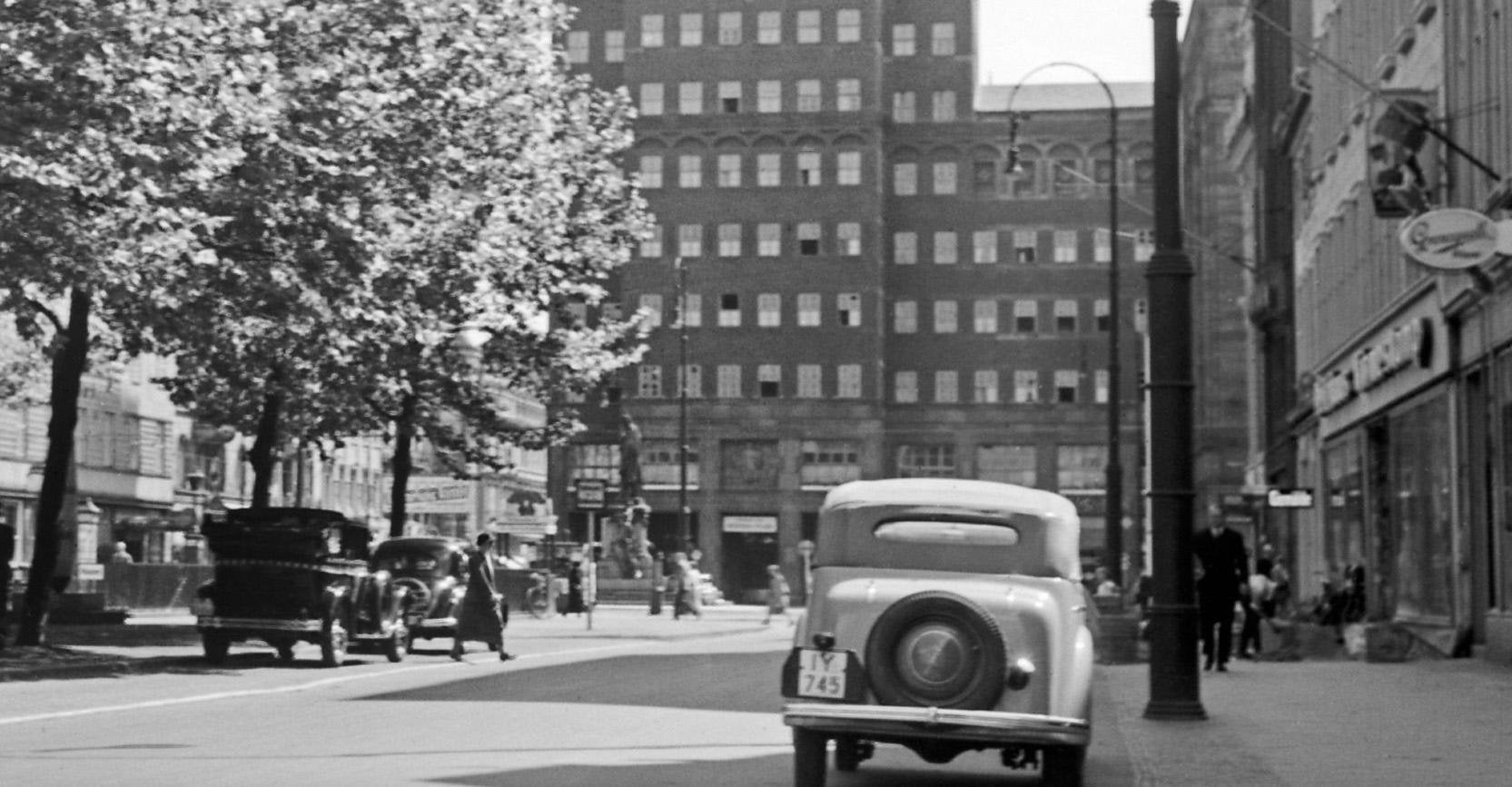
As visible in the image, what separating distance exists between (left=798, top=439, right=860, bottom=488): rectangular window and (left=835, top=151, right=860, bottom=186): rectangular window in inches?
447

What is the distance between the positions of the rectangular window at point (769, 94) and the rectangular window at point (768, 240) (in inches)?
202

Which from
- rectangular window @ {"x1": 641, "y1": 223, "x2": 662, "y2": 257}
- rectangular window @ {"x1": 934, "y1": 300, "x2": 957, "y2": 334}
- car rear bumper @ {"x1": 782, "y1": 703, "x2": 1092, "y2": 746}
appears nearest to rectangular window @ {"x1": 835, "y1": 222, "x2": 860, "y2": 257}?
rectangular window @ {"x1": 934, "y1": 300, "x2": 957, "y2": 334}

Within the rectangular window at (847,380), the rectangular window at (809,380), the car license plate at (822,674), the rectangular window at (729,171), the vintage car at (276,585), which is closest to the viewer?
the car license plate at (822,674)

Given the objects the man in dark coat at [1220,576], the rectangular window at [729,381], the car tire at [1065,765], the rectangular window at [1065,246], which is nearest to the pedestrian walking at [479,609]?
the man in dark coat at [1220,576]

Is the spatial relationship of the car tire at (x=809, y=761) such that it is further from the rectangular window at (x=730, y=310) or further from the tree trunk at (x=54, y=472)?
the rectangular window at (x=730, y=310)

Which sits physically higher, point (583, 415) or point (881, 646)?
point (583, 415)

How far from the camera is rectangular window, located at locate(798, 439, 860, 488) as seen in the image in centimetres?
11081

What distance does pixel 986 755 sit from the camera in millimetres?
17250

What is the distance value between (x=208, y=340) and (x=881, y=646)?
19.3 m

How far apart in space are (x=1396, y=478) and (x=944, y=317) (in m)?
74.2

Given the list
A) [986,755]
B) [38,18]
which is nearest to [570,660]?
[38,18]

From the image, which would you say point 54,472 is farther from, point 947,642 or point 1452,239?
point 947,642

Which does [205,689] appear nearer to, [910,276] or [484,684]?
[484,684]

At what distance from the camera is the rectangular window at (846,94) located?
113 metres
